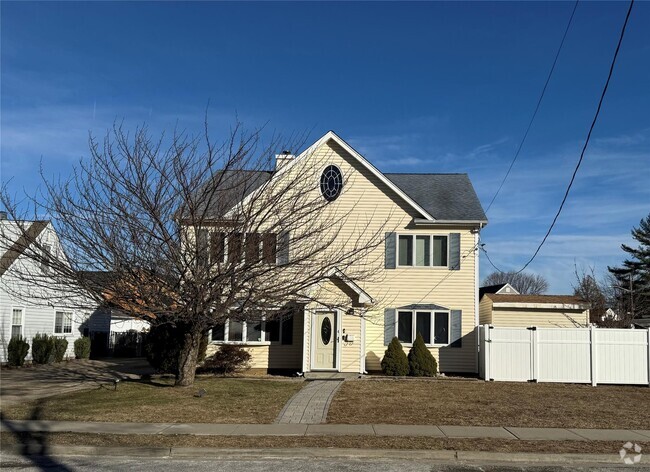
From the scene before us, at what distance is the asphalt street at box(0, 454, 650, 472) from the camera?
8.76 metres

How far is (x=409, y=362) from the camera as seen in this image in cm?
2161

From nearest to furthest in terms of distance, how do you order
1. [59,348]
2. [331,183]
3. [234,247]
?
1. [234,247]
2. [331,183]
3. [59,348]

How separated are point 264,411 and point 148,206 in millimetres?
5596

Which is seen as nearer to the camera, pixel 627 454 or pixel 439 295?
pixel 627 454

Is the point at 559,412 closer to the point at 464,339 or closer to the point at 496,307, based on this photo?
the point at 464,339

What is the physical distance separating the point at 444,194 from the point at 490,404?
40.5 feet

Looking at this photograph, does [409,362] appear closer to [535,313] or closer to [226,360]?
[226,360]

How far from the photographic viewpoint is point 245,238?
15.7 metres

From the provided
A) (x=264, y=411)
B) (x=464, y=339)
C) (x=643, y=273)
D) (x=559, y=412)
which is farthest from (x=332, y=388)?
(x=643, y=273)

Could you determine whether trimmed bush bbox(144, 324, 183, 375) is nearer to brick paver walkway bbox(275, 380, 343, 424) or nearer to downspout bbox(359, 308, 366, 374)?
brick paver walkway bbox(275, 380, 343, 424)

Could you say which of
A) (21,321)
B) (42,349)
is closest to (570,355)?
(42,349)

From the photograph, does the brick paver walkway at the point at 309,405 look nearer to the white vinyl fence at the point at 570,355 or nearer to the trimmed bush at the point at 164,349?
the trimmed bush at the point at 164,349

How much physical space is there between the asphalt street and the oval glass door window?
1269 cm

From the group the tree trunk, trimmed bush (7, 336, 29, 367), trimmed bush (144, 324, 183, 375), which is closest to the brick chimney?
the tree trunk
